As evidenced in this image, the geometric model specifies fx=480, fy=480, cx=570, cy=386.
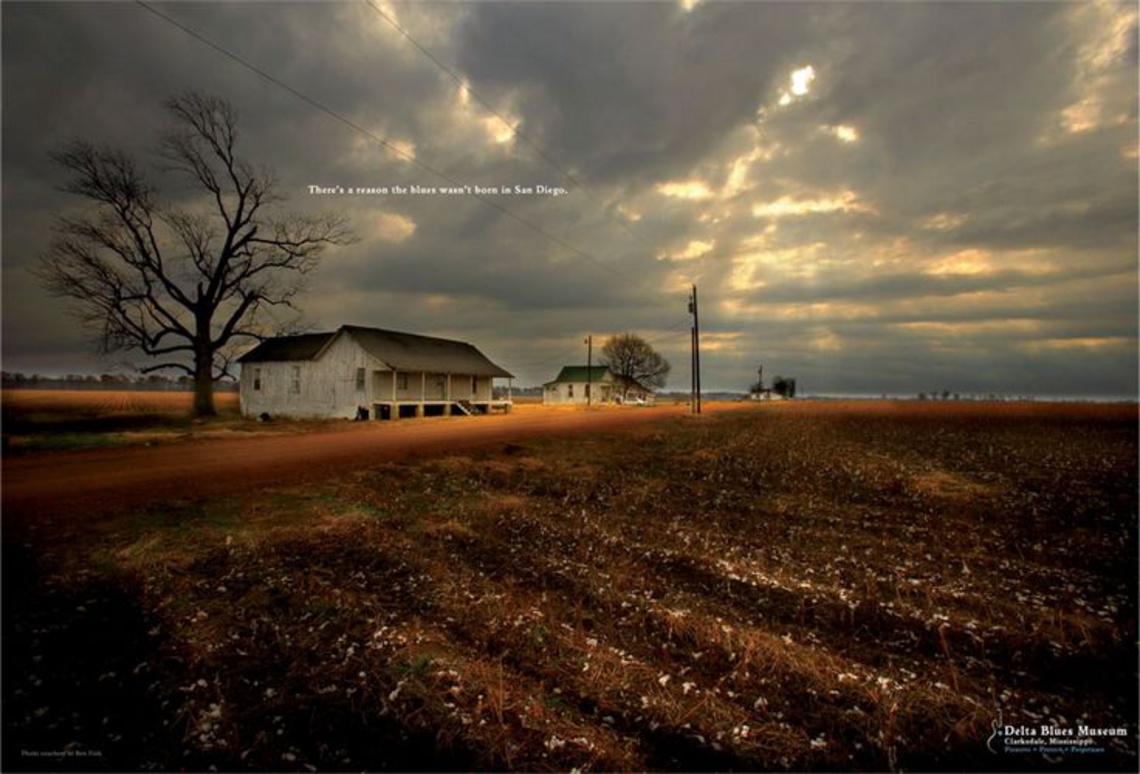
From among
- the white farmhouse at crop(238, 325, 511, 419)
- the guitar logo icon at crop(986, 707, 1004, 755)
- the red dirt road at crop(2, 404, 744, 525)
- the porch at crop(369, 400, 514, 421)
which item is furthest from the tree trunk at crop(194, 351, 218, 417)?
the guitar logo icon at crop(986, 707, 1004, 755)

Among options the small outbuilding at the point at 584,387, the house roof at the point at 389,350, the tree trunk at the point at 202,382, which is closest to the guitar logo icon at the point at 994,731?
the house roof at the point at 389,350

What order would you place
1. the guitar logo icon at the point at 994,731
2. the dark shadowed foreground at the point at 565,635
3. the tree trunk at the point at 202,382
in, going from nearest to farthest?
1. the dark shadowed foreground at the point at 565,635
2. the guitar logo icon at the point at 994,731
3. the tree trunk at the point at 202,382

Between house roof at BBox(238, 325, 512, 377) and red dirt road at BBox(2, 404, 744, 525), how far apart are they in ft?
57.3

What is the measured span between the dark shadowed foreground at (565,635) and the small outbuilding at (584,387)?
7503cm

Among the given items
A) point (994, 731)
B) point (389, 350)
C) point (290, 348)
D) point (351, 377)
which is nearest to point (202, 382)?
point (290, 348)

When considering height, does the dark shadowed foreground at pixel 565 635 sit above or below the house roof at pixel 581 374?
below

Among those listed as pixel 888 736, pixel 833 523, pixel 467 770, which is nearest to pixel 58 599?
pixel 467 770

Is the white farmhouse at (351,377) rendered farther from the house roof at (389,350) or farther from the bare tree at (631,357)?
the bare tree at (631,357)

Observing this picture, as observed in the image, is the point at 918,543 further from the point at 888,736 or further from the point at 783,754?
the point at 783,754

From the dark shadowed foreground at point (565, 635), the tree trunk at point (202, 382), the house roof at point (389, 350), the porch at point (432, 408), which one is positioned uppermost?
the house roof at point (389, 350)

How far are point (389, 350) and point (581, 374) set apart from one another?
53.6 metres

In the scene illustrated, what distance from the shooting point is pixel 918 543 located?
1023 centimetres

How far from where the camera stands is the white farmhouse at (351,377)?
37.7 metres

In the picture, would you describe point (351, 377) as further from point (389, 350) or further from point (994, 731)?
point (994, 731)
